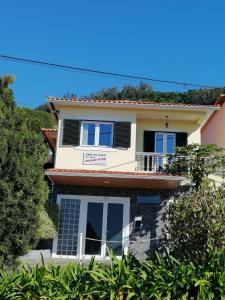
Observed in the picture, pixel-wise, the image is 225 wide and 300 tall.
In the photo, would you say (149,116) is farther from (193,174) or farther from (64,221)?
(64,221)

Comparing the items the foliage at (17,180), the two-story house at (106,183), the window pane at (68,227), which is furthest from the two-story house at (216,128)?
the foliage at (17,180)

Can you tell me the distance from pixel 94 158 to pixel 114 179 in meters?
1.81

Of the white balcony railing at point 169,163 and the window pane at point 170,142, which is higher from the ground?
the window pane at point 170,142

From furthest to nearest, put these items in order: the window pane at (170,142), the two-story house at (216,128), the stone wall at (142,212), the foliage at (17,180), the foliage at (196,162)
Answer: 1. the two-story house at (216,128)
2. the window pane at (170,142)
3. the stone wall at (142,212)
4. the foliage at (196,162)
5. the foliage at (17,180)

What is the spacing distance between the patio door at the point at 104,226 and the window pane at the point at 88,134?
2.45 m

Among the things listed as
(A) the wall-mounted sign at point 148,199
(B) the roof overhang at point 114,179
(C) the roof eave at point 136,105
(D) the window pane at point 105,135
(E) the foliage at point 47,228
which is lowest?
(E) the foliage at point 47,228

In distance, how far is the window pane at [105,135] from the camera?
63.3ft

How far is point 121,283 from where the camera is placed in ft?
25.1

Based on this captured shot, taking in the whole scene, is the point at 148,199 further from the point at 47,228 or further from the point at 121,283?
the point at 121,283

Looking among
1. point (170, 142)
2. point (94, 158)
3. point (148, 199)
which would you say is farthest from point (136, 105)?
point (148, 199)

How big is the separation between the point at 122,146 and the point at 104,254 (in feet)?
15.2

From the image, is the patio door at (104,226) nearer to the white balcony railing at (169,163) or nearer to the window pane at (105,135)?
the white balcony railing at (169,163)

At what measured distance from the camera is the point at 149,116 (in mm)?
20438

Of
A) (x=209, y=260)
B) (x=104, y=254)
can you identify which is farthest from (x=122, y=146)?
(x=209, y=260)
